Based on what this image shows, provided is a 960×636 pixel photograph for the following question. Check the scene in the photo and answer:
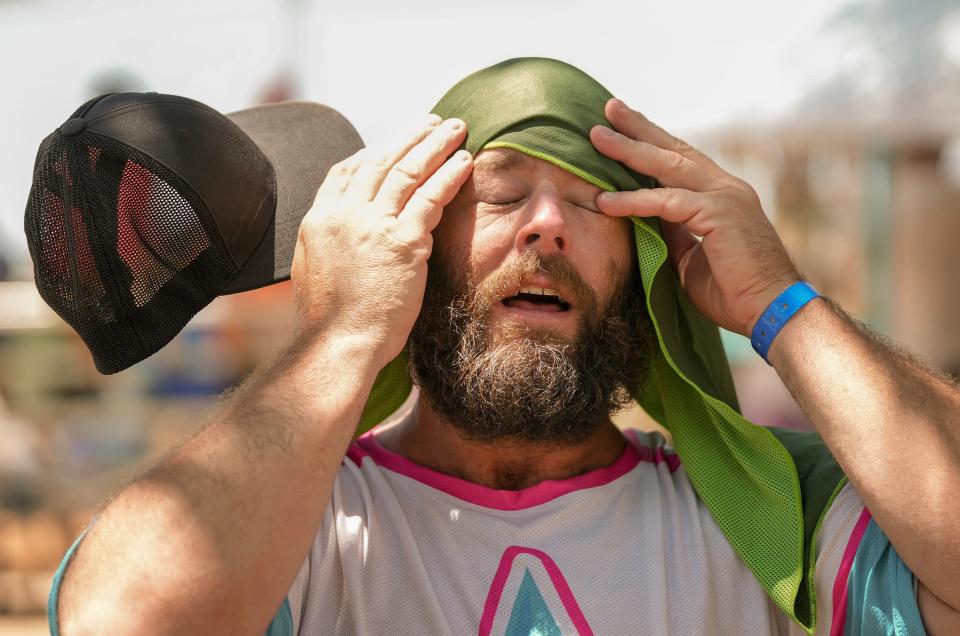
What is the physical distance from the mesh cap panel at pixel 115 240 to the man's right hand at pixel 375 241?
0.30 meters

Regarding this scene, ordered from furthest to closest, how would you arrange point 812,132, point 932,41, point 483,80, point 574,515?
point 812,132 < point 932,41 < point 483,80 < point 574,515

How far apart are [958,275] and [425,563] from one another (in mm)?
7633

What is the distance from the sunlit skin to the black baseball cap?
1.64ft

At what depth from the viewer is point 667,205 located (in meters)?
2.49

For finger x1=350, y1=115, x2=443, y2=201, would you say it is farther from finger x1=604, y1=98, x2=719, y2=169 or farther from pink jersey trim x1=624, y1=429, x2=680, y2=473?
pink jersey trim x1=624, y1=429, x2=680, y2=473

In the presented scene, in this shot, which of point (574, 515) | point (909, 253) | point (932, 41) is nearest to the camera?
point (574, 515)

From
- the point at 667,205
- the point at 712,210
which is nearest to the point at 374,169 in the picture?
the point at 667,205

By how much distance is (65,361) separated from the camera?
607 cm

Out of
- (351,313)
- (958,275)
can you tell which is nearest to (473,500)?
(351,313)

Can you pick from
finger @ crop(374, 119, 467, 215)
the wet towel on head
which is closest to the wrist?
the wet towel on head

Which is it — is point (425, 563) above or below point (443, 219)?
below

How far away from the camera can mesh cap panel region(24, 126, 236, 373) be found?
8.02ft

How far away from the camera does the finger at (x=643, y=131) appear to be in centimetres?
258

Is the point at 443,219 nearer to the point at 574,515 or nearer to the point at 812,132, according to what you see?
the point at 574,515
